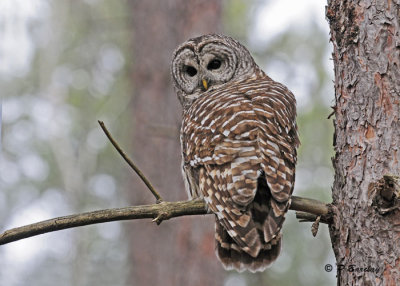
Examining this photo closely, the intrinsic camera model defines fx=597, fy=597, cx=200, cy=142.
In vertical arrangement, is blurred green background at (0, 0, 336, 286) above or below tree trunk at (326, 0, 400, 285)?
above

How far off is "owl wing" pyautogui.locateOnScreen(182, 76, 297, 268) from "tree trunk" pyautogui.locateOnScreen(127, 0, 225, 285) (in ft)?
13.0

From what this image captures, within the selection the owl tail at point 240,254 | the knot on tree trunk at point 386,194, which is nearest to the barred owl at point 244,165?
the owl tail at point 240,254

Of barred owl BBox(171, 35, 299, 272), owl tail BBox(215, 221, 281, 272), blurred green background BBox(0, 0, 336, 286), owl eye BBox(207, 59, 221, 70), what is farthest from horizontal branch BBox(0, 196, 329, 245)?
blurred green background BBox(0, 0, 336, 286)

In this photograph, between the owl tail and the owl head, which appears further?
the owl head

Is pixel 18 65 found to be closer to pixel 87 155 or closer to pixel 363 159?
pixel 87 155

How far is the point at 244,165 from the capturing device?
3078mm

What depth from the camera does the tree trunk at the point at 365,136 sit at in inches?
100

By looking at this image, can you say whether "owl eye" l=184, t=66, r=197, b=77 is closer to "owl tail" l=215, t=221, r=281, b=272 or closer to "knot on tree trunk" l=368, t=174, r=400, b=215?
"owl tail" l=215, t=221, r=281, b=272

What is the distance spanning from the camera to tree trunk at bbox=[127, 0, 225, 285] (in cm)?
741

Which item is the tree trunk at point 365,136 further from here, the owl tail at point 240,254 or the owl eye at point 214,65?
the owl eye at point 214,65

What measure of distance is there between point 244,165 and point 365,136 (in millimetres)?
663

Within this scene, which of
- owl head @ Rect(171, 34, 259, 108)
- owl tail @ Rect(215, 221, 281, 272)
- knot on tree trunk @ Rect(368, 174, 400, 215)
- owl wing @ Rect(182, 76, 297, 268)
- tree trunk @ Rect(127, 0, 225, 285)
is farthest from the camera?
tree trunk @ Rect(127, 0, 225, 285)

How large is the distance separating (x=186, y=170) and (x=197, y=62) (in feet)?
4.54

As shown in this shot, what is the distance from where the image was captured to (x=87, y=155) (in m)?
15.8
